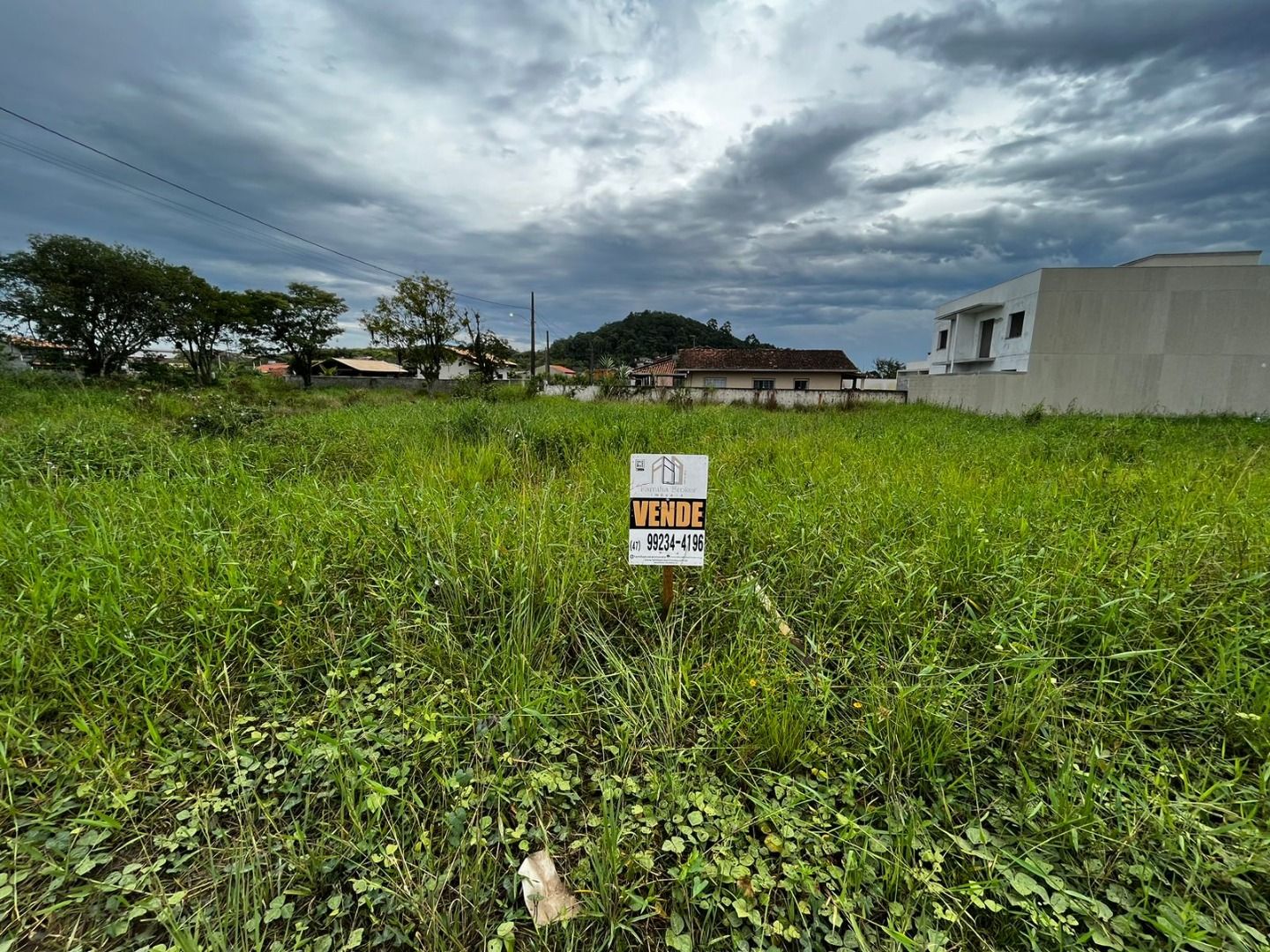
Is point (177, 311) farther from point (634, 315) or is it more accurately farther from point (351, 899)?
point (634, 315)

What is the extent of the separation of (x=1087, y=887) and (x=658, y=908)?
3.51ft

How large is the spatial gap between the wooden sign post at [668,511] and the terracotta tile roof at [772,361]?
3018 cm

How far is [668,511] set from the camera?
1.93m

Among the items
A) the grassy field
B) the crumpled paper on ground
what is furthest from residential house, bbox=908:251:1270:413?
the crumpled paper on ground

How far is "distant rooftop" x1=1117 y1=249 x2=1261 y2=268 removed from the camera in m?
18.4

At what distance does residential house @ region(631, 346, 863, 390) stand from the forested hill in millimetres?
28612

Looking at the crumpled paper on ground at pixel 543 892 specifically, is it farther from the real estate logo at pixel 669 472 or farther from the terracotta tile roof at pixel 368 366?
the terracotta tile roof at pixel 368 366

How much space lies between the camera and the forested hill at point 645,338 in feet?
202

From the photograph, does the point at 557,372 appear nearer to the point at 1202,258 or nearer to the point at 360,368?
the point at 360,368

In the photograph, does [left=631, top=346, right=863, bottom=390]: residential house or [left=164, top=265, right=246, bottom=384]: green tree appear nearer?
[left=164, top=265, right=246, bottom=384]: green tree

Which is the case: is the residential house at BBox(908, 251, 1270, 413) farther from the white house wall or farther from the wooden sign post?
the wooden sign post

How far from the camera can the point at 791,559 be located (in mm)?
2453

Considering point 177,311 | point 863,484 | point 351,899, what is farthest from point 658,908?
point 177,311

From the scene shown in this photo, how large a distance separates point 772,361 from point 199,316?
29608 millimetres
